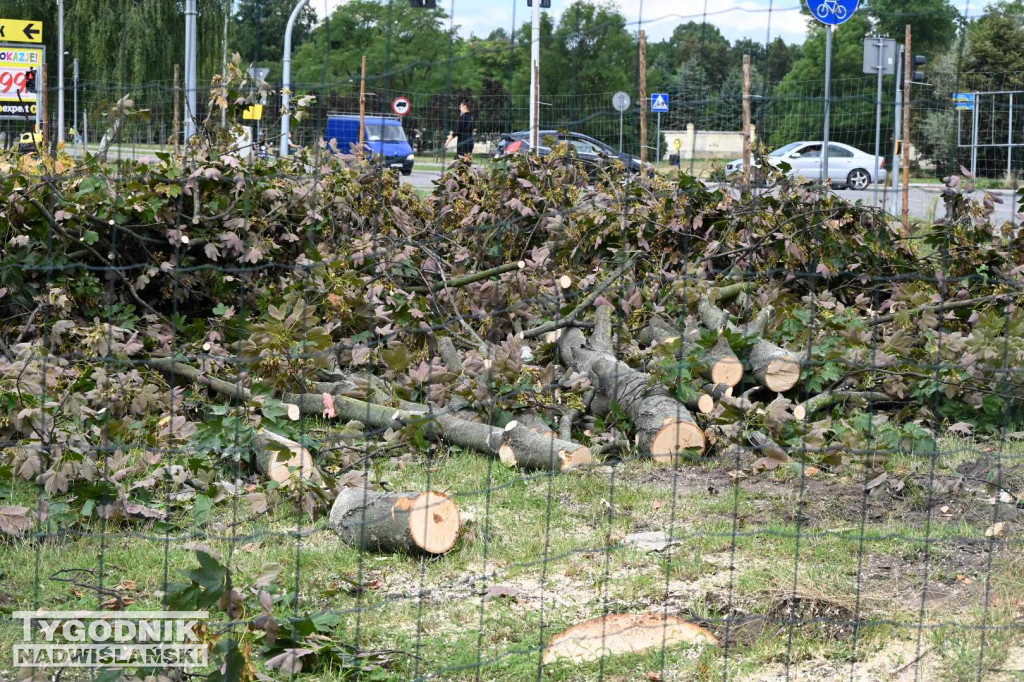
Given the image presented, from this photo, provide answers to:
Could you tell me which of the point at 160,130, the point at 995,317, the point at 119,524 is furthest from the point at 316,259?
the point at 995,317

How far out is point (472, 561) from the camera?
14.0ft

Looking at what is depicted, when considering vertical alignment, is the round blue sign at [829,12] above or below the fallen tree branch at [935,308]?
above

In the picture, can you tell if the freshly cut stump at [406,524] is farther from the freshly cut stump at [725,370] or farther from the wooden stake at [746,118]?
the wooden stake at [746,118]

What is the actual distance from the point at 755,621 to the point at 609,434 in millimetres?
2011

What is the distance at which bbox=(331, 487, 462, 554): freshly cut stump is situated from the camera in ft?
13.8

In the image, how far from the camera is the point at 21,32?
1984 centimetres

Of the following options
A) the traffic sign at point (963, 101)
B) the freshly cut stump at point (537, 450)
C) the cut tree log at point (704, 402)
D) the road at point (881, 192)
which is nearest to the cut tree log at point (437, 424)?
the freshly cut stump at point (537, 450)

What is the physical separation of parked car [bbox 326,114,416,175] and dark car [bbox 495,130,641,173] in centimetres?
69

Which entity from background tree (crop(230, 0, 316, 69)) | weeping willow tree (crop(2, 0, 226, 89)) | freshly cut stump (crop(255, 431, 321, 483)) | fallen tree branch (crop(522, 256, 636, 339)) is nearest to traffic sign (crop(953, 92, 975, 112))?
fallen tree branch (crop(522, 256, 636, 339))

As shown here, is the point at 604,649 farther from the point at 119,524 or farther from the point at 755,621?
the point at 119,524

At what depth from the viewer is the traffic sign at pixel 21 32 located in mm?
19062

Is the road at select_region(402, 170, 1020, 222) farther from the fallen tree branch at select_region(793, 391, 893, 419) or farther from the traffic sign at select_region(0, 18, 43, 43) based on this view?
the traffic sign at select_region(0, 18, 43, 43)

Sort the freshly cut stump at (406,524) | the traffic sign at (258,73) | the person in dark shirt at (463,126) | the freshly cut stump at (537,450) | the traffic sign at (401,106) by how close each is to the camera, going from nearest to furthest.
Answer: the freshly cut stump at (406,524)
the freshly cut stump at (537,450)
the traffic sign at (401,106)
the person in dark shirt at (463,126)
the traffic sign at (258,73)

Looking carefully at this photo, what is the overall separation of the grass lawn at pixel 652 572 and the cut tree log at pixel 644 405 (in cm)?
17
